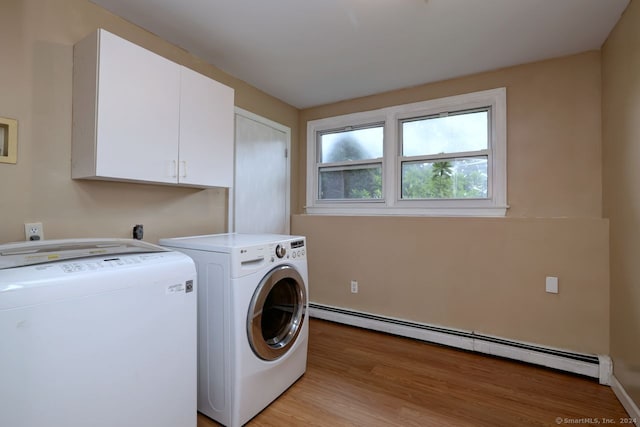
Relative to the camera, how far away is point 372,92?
118 inches

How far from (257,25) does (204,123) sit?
714mm

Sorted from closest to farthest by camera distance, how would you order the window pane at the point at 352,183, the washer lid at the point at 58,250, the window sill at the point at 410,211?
the washer lid at the point at 58,250
the window sill at the point at 410,211
the window pane at the point at 352,183

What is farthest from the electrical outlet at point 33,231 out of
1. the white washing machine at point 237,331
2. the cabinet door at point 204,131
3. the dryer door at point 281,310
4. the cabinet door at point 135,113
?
the dryer door at point 281,310

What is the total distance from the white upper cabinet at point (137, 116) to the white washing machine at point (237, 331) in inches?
19.9

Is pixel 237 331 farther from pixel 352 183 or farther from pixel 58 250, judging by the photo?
pixel 352 183

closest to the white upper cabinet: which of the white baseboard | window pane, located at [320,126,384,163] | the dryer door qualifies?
the dryer door

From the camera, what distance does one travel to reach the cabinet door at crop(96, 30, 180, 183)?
5.01 ft

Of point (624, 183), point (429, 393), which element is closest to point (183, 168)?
point (429, 393)

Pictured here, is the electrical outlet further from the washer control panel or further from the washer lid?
the washer control panel

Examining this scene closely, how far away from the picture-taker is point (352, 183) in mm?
3219

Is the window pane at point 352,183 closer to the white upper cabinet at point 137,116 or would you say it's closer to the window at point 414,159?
the window at point 414,159

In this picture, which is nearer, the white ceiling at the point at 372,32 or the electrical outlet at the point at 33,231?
the electrical outlet at the point at 33,231

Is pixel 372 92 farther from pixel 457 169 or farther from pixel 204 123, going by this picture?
pixel 204 123

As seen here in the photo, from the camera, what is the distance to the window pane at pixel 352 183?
3076 millimetres
